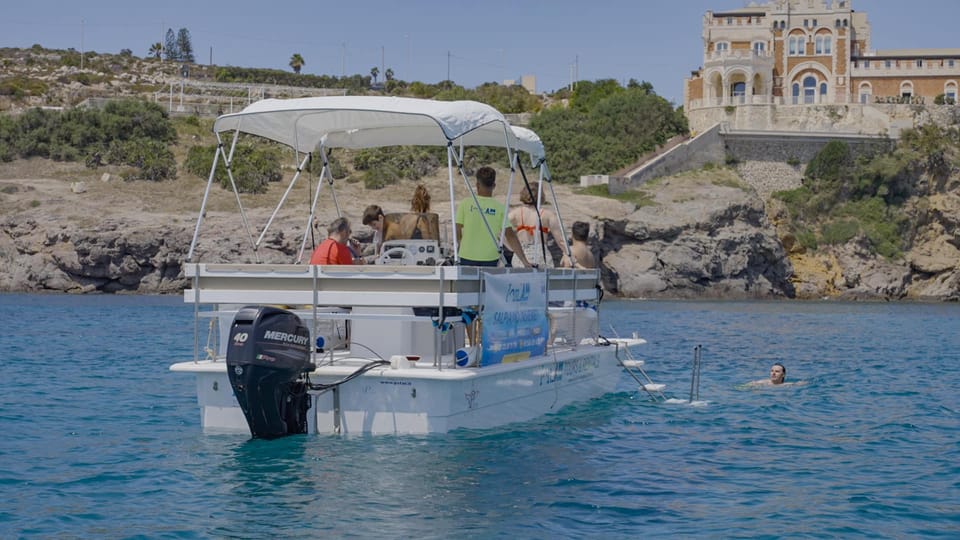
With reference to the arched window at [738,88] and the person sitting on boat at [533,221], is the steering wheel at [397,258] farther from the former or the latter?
the arched window at [738,88]

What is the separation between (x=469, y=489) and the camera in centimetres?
914

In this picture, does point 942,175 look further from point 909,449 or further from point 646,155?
point 909,449

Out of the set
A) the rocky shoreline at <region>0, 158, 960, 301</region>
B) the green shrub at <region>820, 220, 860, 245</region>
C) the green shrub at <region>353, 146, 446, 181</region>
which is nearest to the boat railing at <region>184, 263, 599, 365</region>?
the rocky shoreline at <region>0, 158, 960, 301</region>

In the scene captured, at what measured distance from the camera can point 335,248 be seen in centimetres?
1160

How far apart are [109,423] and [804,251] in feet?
169

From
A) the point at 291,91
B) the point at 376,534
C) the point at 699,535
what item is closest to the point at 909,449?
the point at 699,535

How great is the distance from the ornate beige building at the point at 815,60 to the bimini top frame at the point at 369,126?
60.9m

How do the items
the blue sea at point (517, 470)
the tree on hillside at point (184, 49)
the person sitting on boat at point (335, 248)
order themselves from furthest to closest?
the tree on hillside at point (184, 49) → the person sitting on boat at point (335, 248) → the blue sea at point (517, 470)

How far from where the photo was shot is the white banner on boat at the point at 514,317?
1093 cm

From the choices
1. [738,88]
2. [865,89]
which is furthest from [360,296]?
[865,89]

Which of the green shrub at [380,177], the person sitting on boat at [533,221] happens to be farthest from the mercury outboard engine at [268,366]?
the green shrub at [380,177]

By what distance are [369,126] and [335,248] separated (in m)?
2.71

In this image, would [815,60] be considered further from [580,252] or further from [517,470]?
[517,470]

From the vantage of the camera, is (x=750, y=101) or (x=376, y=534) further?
(x=750, y=101)
